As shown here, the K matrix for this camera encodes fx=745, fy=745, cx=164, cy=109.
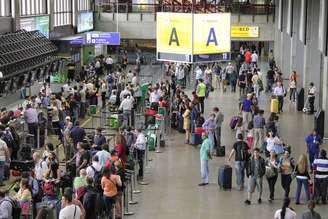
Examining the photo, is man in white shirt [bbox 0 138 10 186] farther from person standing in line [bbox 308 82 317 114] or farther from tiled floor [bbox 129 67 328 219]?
person standing in line [bbox 308 82 317 114]

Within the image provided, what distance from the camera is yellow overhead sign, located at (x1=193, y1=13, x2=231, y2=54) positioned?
2291cm

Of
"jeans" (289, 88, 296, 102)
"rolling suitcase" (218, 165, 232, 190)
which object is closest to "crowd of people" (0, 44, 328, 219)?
"rolling suitcase" (218, 165, 232, 190)

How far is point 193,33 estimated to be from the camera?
22781 mm

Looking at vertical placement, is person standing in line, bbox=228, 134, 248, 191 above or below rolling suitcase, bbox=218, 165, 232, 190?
above

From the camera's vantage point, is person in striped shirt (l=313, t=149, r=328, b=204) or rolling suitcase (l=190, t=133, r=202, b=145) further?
rolling suitcase (l=190, t=133, r=202, b=145)

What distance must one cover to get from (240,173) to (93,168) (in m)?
4.12

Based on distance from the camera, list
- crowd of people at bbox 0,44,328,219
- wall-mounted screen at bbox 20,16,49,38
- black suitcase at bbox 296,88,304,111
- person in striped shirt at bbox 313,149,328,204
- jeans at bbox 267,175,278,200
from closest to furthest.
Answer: crowd of people at bbox 0,44,328,219 < person in striped shirt at bbox 313,149,328,204 < jeans at bbox 267,175,278,200 < black suitcase at bbox 296,88,304,111 < wall-mounted screen at bbox 20,16,49,38

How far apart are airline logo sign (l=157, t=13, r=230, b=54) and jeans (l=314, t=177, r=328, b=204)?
7742 mm

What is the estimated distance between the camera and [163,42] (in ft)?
77.7

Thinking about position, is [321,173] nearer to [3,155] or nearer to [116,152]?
[116,152]

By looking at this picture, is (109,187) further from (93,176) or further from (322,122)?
(322,122)

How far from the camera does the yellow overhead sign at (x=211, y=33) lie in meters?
22.9

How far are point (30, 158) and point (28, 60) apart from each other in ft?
49.6

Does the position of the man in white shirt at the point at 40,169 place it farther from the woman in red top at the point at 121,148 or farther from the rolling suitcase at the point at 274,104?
the rolling suitcase at the point at 274,104
